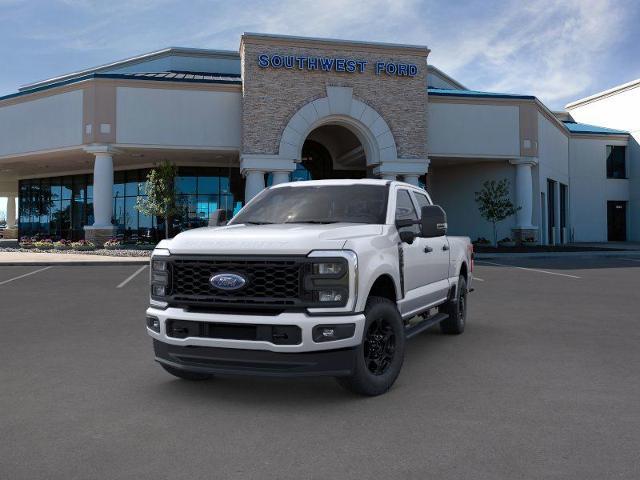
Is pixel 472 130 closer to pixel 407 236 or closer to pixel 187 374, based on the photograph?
pixel 407 236

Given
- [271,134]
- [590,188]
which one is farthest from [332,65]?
[590,188]

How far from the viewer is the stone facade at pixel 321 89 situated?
2702 cm

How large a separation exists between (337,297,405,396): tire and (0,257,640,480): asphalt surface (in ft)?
0.48

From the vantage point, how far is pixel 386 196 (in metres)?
6.31

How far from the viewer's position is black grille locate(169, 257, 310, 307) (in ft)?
15.4

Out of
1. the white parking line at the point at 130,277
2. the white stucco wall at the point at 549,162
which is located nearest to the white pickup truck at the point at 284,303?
the white parking line at the point at 130,277

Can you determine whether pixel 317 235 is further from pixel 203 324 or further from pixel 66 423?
pixel 66 423

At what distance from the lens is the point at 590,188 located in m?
41.5

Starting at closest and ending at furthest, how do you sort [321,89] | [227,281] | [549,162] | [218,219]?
[227,281]
[218,219]
[321,89]
[549,162]

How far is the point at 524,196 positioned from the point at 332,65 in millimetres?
12619

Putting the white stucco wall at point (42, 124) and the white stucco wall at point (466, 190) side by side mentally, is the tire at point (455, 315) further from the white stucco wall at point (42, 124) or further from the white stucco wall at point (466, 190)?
the white stucco wall at point (466, 190)

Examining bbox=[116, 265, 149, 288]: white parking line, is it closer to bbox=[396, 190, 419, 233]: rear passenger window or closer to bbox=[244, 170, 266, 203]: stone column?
bbox=[244, 170, 266, 203]: stone column

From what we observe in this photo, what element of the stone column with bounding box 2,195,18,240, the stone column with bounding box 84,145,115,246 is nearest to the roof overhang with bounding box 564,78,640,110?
the stone column with bounding box 84,145,115,246

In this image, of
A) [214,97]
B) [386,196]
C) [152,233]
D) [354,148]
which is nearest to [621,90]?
[354,148]
